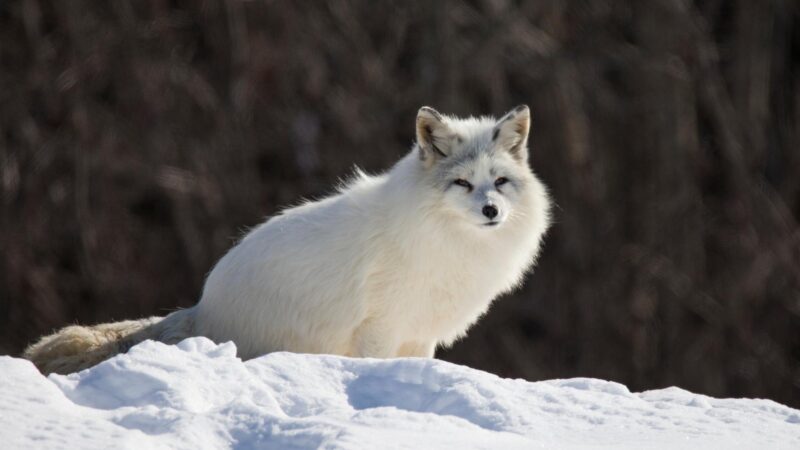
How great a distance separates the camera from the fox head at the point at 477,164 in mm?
6543

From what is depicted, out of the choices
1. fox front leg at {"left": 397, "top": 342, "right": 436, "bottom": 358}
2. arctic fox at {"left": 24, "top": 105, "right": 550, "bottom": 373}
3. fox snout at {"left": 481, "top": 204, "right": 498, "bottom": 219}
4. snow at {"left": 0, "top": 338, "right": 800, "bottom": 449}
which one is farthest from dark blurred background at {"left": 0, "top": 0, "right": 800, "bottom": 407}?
snow at {"left": 0, "top": 338, "right": 800, "bottom": 449}

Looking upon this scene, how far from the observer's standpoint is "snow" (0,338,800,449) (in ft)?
14.0

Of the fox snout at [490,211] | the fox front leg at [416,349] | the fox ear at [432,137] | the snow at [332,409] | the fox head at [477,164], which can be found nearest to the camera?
the snow at [332,409]

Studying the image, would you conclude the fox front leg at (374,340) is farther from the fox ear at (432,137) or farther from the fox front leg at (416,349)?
the fox ear at (432,137)

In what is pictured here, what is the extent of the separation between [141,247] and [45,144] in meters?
1.64

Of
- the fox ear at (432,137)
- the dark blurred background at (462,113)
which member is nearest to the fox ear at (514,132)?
the fox ear at (432,137)

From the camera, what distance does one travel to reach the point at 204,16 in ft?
49.6

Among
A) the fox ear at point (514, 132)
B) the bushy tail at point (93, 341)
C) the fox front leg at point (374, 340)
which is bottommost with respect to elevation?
the bushy tail at point (93, 341)

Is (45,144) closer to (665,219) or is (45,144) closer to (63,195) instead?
(63,195)

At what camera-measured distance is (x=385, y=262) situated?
6.63 meters

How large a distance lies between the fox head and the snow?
1.22m

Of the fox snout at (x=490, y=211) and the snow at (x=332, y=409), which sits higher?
the fox snout at (x=490, y=211)

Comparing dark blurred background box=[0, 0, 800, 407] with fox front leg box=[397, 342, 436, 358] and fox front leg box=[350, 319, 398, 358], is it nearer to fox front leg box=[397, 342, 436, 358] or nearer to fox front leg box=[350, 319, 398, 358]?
fox front leg box=[397, 342, 436, 358]

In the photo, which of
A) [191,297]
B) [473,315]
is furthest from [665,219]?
[473,315]
